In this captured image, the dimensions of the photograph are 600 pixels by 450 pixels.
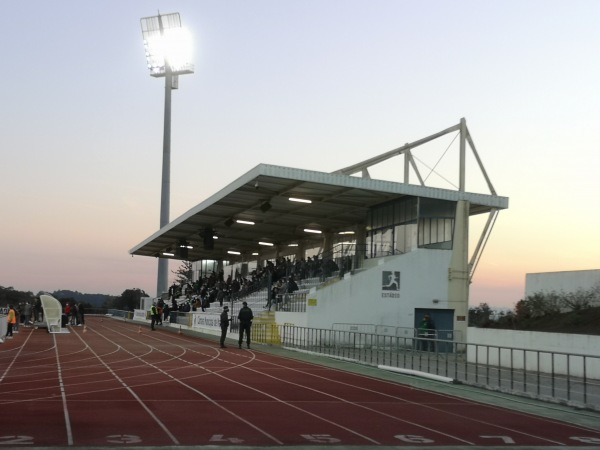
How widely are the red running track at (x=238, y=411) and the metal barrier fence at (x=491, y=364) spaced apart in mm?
1696

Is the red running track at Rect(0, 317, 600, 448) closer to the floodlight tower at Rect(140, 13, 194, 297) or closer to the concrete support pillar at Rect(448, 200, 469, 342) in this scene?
the concrete support pillar at Rect(448, 200, 469, 342)

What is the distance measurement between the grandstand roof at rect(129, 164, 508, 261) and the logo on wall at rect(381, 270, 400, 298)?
357cm

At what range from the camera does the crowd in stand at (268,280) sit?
41719mm

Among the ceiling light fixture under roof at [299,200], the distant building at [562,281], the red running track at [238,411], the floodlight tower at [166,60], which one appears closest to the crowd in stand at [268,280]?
the ceiling light fixture under roof at [299,200]

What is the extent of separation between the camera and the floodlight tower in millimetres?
80500

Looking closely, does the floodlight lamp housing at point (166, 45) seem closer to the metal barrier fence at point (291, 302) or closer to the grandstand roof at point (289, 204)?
the grandstand roof at point (289, 204)

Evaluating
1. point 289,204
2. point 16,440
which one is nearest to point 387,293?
point 289,204

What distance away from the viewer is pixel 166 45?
271 ft

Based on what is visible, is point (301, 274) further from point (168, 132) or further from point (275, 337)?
point (168, 132)

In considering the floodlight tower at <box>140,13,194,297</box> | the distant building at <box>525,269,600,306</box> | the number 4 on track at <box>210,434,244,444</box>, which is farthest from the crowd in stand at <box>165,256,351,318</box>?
the number 4 on track at <box>210,434,244,444</box>

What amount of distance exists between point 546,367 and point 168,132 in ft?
220

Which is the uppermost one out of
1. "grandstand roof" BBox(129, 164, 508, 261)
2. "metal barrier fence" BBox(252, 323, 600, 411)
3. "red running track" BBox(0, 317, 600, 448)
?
"grandstand roof" BBox(129, 164, 508, 261)

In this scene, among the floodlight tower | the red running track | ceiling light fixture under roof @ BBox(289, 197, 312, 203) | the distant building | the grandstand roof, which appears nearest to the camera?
the red running track

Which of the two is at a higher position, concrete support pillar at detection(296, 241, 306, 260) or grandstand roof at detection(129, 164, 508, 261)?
grandstand roof at detection(129, 164, 508, 261)
